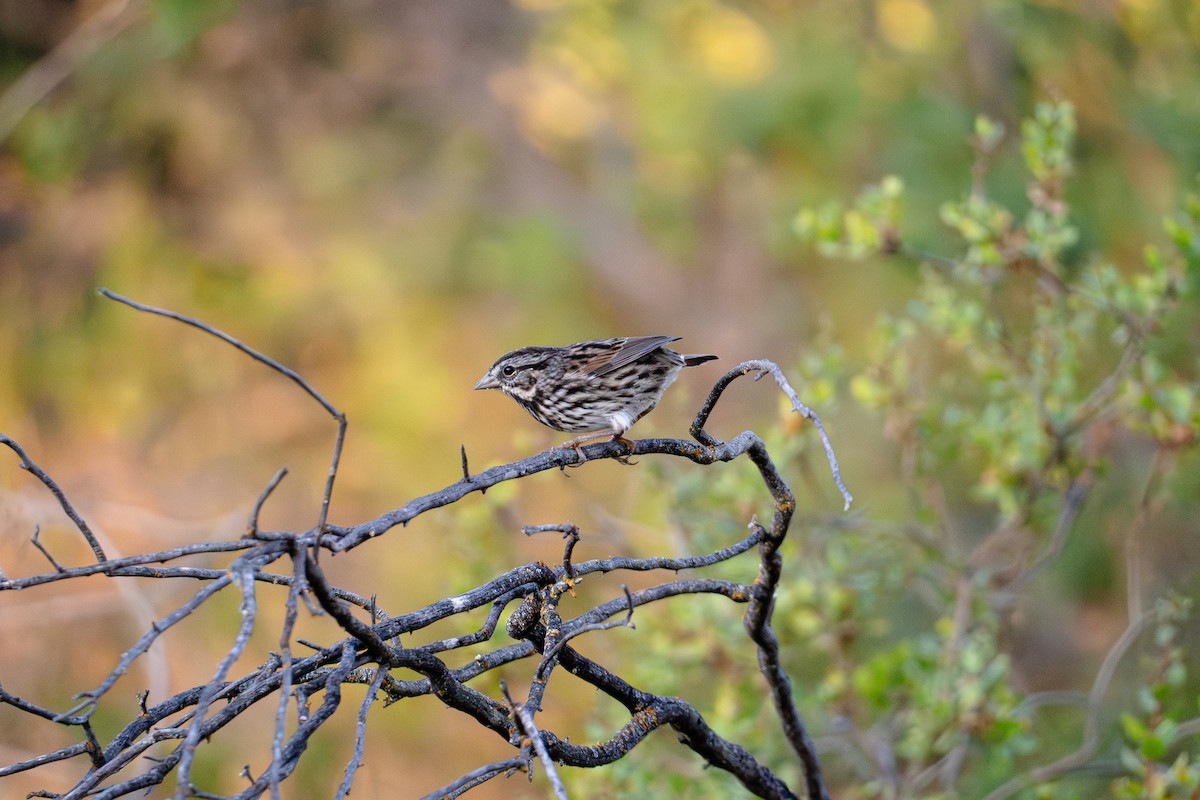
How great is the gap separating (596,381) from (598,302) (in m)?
5.21

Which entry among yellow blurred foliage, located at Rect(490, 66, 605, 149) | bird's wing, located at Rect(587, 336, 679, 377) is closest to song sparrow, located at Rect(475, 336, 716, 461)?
bird's wing, located at Rect(587, 336, 679, 377)

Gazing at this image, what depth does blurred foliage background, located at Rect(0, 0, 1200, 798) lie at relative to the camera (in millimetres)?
4746

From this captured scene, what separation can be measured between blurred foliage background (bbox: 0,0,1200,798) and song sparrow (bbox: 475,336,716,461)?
763 millimetres

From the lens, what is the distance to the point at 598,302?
8.82 m

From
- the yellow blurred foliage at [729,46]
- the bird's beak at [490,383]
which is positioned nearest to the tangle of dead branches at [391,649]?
the bird's beak at [490,383]

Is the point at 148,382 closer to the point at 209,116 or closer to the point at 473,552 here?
the point at 209,116

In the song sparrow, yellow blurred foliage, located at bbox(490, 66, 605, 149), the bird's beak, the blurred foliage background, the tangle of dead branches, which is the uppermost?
yellow blurred foliage, located at bbox(490, 66, 605, 149)

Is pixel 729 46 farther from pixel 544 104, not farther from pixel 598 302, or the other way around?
pixel 598 302

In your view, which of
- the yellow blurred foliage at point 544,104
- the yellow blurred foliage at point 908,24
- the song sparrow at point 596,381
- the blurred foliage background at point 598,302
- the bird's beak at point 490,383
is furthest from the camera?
the yellow blurred foliage at point 544,104

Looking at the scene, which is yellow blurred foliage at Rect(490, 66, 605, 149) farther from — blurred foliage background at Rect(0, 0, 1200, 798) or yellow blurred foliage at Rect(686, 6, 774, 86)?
yellow blurred foliage at Rect(686, 6, 774, 86)

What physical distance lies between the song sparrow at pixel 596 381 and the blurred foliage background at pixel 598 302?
763 mm

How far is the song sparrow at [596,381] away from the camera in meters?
3.59

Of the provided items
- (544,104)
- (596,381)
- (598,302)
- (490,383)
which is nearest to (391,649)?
(596,381)

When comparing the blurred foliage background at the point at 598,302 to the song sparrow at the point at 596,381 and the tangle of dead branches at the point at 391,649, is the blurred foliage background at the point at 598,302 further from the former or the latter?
the tangle of dead branches at the point at 391,649
